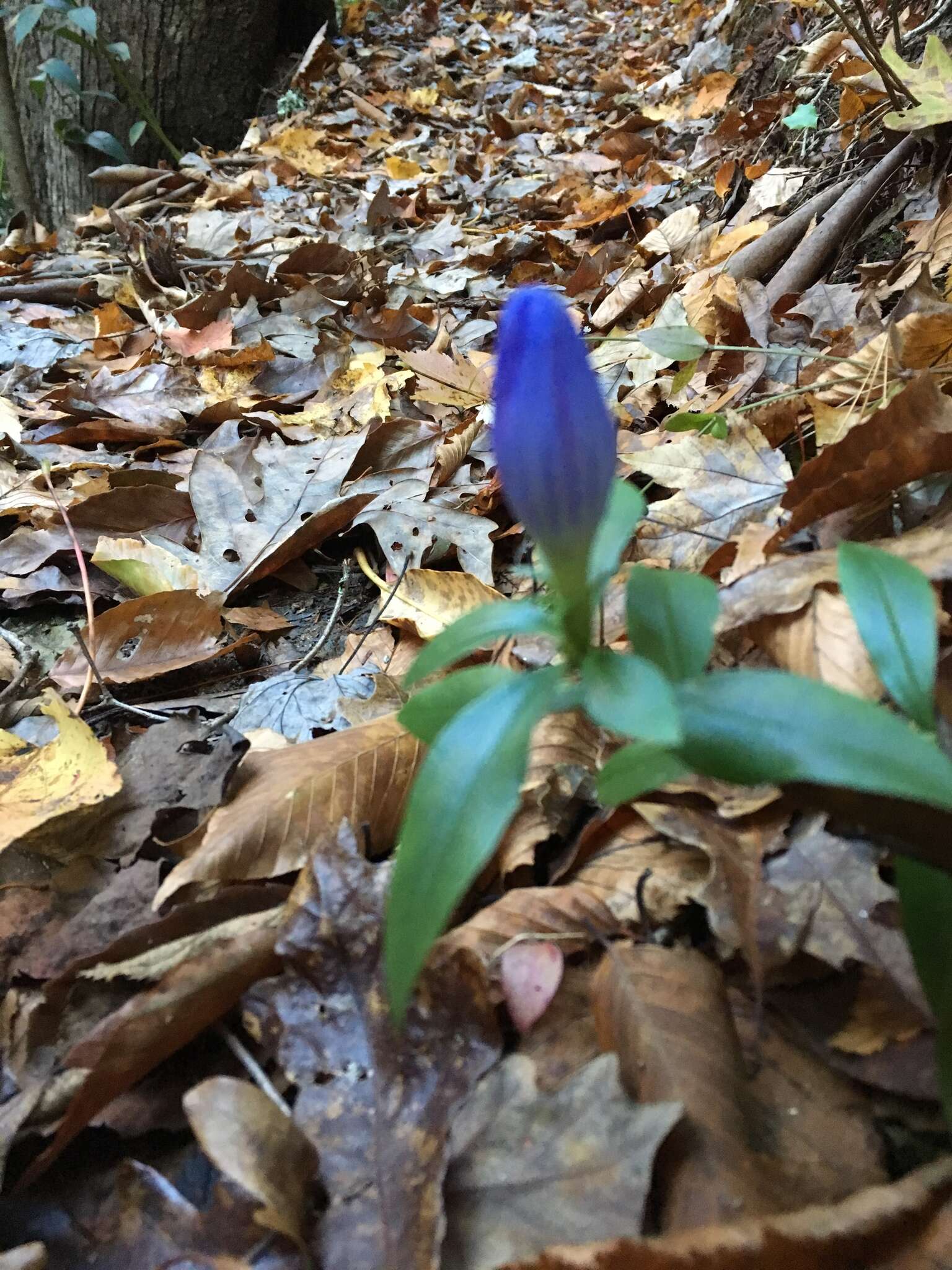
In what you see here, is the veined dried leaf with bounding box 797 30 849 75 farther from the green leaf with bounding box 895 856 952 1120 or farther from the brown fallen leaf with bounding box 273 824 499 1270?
the brown fallen leaf with bounding box 273 824 499 1270

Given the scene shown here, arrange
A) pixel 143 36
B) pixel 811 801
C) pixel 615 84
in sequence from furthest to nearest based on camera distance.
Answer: pixel 615 84
pixel 143 36
pixel 811 801

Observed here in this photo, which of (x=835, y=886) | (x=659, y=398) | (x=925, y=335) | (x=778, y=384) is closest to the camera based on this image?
(x=835, y=886)

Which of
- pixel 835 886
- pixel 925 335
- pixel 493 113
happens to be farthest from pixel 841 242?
pixel 493 113

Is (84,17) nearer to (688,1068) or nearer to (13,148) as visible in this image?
(13,148)

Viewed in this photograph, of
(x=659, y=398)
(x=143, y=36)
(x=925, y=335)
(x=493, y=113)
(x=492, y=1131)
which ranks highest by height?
(x=143, y=36)

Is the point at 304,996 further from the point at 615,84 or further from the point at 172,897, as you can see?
the point at 615,84

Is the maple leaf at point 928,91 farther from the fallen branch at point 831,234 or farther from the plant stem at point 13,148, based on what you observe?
the plant stem at point 13,148

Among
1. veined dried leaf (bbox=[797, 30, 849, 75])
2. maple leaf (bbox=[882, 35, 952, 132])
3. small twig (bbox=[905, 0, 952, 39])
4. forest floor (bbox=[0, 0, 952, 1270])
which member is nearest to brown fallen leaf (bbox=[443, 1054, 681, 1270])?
forest floor (bbox=[0, 0, 952, 1270])
